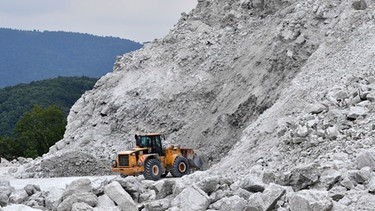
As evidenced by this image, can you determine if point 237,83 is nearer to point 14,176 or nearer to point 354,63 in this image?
point 354,63

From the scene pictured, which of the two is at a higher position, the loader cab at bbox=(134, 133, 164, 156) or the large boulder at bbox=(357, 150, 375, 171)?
the large boulder at bbox=(357, 150, 375, 171)

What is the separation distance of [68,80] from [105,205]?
78690mm

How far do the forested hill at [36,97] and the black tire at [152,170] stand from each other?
50.2m

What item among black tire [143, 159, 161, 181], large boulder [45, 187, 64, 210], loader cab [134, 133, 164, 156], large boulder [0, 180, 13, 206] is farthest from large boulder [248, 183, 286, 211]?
loader cab [134, 133, 164, 156]

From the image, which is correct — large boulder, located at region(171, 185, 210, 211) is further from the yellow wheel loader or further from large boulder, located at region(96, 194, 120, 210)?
the yellow wheel loader

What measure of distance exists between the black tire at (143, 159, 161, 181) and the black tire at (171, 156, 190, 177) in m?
0.65

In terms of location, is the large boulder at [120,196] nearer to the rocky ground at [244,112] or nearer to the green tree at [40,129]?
the rocky ground at [244,112]

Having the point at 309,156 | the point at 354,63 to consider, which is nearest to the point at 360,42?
the point at 354,63

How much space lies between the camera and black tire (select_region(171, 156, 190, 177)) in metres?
18.9

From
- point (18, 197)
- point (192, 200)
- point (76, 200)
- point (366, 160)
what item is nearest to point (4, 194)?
point (18, 197)

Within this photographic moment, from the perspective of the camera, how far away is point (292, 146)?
14.0 meters

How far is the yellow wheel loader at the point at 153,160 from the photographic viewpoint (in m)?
18.2

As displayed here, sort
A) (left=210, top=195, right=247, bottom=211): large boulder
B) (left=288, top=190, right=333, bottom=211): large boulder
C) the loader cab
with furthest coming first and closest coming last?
the loader cab, (left=210, top=195, right=247, bottom=211): large boulder, (left=288, top=190, right=333, bottom=211): large boulder

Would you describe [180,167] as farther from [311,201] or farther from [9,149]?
[9,149]
